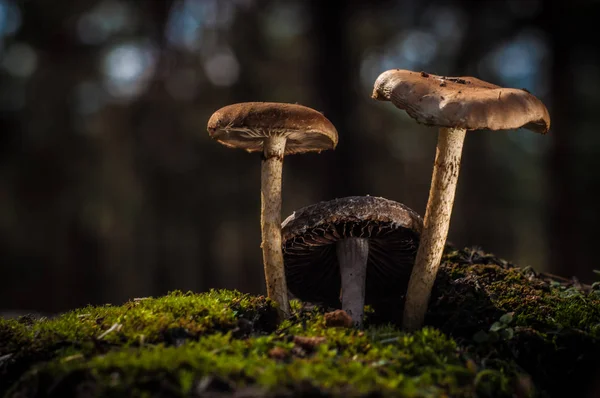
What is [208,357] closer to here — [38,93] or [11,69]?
[38,93]

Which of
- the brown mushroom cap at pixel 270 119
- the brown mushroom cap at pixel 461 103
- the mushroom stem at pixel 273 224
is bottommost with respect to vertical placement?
the mushroom stem at pixel 273 224

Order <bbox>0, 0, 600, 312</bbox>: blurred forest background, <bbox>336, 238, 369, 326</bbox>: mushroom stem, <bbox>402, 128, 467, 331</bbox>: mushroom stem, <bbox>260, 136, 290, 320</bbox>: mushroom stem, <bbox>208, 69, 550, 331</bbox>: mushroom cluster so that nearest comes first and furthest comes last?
<bbox>208, 69, 550, 331</bbox>: mushroom cluster, <bbox>402, 128, 467, 331</bbox>: mushroom stem, <bbox>260, 136, 290, 320</bbox>: mushroom stem, <bbox>336, 238, 369, 326</bbox>: mushroom stem, <bbox>0, 0, 600, 312</bbox>: blurred forest background

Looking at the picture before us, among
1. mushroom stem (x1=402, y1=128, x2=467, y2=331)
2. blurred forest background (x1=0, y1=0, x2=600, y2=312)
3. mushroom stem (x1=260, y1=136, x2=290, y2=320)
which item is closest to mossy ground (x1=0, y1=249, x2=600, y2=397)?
mushroom stem (x1=260, y1=136, x2=290, y2=320)

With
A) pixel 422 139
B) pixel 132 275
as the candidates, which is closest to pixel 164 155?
pixel 132 275

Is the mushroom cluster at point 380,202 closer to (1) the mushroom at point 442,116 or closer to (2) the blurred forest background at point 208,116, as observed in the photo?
(1) the mushroom at point 442,116

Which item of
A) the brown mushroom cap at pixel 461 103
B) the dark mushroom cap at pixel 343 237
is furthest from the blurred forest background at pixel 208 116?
the brown mushroom cap at pixel 461 103

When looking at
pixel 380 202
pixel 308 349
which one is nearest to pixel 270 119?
pixel 380 202

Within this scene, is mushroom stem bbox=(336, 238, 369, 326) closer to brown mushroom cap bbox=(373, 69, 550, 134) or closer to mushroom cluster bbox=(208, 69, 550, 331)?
mushroom cluster bbox=(208, 69, 550, 331)
